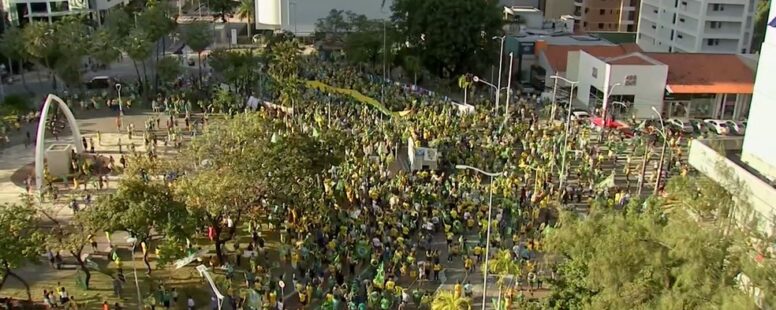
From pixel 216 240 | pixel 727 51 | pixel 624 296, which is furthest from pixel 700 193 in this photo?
pixel 727 51

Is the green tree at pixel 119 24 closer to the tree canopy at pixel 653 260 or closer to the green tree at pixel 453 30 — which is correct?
the green tree at pixel 453 30

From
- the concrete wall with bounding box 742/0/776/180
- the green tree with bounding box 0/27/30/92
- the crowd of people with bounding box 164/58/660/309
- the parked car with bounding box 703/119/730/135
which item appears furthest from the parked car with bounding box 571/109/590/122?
the green tree with bounding box 0/27/30/92

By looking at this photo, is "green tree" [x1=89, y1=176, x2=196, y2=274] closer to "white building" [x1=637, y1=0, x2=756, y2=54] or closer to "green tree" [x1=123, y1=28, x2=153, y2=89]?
"green tree" [x1=123, y1=28, x2=153, y2=89]

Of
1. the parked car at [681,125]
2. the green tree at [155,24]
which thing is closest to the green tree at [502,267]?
the parked car at [681,125]

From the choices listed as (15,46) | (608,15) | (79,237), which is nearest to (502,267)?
(79,237)

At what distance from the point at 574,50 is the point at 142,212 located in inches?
1494

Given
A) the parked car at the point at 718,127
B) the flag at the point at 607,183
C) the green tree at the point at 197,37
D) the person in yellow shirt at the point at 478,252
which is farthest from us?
the green tree at the point at 197,37

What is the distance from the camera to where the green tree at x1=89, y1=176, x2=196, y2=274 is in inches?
867

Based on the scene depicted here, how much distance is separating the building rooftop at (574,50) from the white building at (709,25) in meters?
5.51

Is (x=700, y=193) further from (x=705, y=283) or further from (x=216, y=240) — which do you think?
(x=216, y=240)

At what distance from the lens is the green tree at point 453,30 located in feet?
169

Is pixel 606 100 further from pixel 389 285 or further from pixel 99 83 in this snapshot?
pixel 99 83

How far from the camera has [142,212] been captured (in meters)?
22.0

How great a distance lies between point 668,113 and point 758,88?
22.4m
